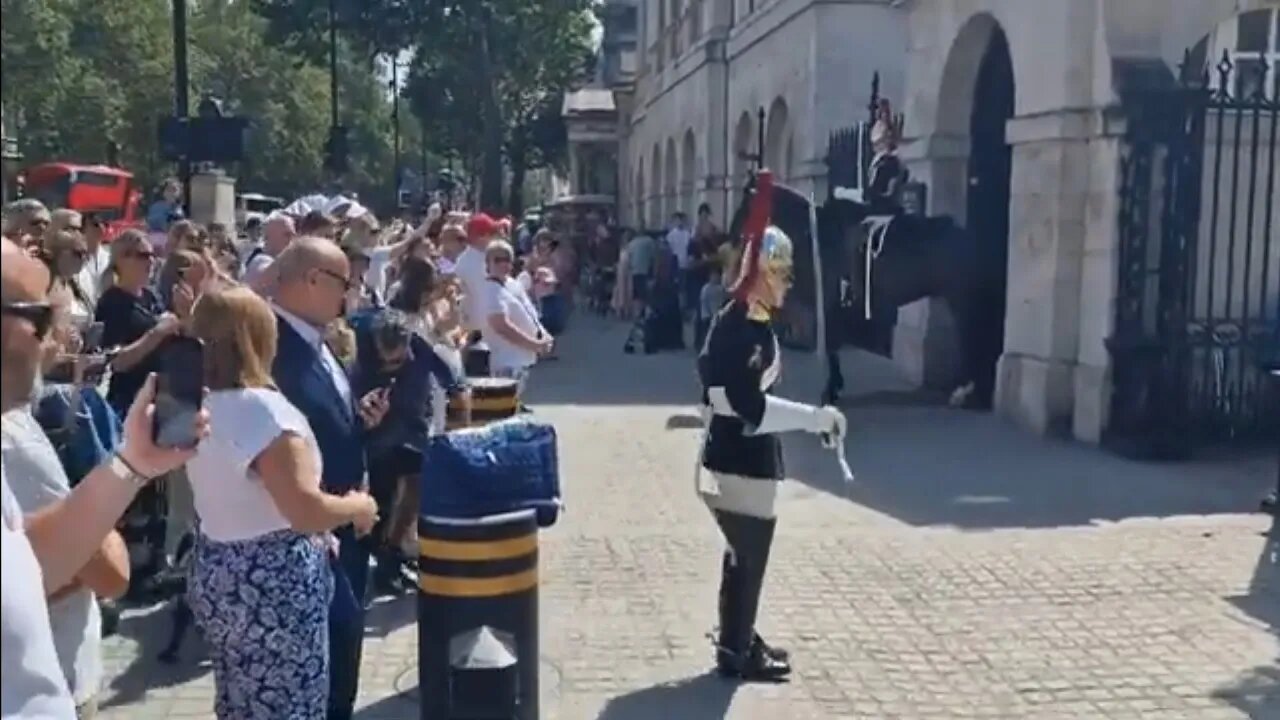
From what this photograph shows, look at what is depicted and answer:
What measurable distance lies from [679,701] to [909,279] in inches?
318

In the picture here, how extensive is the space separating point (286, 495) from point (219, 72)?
5429cm

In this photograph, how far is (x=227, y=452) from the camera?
378 centimetres

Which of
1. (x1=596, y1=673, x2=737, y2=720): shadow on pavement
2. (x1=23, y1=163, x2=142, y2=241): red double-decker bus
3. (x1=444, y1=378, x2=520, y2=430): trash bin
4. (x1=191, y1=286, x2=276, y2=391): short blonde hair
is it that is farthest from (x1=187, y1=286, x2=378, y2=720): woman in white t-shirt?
(x1=23, y1=163, x2=142, y2=241): red double-decker bus

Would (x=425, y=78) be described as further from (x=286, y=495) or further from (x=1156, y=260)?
(x=286, y=495)

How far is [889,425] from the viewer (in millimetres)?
12547

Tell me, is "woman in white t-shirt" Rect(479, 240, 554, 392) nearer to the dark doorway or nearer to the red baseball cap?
the red baseball cap

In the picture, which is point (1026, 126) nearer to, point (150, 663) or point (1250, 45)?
point (1250, 45)

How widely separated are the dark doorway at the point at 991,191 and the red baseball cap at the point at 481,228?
5.17m

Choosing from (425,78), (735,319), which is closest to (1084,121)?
(735,319)

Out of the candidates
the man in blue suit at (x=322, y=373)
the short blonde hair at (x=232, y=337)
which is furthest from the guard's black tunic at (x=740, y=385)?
the short blonde hair at (x=232, y=337)

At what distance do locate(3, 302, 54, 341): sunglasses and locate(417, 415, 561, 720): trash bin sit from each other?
1544 millimetres

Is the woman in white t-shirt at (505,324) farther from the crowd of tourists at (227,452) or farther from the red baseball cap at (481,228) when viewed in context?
the crowd of tourists at (227,452)

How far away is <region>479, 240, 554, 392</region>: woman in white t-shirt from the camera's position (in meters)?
9.99

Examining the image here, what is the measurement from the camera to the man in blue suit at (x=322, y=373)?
4449 millimetres
